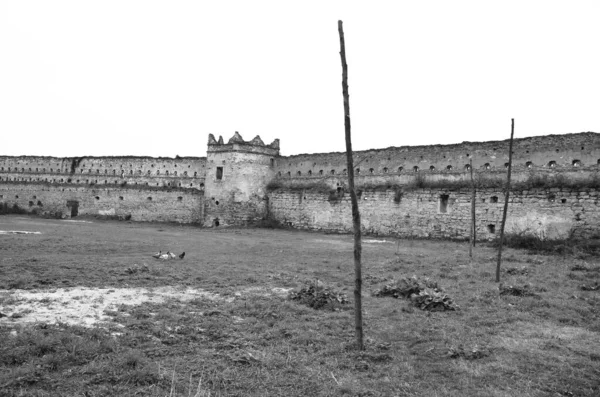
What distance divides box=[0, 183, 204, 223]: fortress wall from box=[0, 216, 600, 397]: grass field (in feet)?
67.5

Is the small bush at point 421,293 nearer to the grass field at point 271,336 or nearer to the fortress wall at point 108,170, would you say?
the grass field at point 271,336

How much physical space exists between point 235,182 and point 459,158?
49.8ft

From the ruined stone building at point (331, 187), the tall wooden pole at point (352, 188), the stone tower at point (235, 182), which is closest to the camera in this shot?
the tall wooden pole at point (352, 188)

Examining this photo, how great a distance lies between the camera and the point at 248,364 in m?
5.18

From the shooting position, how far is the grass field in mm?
4582

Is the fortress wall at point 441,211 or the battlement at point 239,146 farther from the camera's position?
the battlement at point 239,146

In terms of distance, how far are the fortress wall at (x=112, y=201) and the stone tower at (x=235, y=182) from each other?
2412mm

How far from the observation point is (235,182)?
29.9 metres

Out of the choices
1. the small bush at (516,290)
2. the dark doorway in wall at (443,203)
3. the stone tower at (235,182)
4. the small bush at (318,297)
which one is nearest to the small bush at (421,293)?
the small bush at (318,297)

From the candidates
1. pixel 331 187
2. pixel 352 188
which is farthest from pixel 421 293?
pixel 331 187

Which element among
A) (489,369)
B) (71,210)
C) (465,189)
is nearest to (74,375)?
(489,369)

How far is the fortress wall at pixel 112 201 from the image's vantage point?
32188mm

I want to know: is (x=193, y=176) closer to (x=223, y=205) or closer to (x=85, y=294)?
(x=223, y=205)

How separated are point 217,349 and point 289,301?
278 cm
